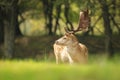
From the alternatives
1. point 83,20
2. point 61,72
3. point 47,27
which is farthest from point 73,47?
point 47,27

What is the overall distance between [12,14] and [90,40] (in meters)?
6.18

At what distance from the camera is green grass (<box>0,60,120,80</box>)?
9.21 feet

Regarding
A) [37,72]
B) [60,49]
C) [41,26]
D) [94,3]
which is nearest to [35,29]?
[41,26]

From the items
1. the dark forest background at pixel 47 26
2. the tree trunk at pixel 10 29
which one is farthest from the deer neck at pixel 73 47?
the tree trunk at pixel 10 29

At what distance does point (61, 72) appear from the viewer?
9.66 ft

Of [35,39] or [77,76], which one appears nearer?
[77,76]

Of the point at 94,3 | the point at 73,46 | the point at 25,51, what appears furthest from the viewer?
the point at 25,51

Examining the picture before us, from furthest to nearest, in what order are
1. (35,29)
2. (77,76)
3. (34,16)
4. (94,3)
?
(35,29) < (34,16) < (94,3) < (77,76)

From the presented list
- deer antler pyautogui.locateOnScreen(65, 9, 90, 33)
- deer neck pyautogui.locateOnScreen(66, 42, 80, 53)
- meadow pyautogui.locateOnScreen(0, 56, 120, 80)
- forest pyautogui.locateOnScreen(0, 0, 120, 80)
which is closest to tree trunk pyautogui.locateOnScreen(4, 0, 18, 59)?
forest pyautogui.locateOnScreen(0, 0, 120, 80)

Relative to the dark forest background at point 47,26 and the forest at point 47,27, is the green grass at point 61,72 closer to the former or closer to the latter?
the forest at point 47,27

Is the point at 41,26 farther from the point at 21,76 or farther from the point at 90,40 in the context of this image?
the point at 21,76

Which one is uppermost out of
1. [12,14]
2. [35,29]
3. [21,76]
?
[21,76]

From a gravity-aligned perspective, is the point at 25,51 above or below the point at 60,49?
below

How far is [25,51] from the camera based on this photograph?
2777 cm
